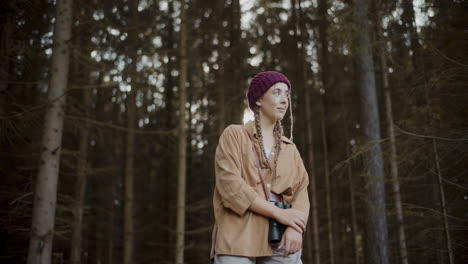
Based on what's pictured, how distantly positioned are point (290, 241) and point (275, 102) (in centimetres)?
96

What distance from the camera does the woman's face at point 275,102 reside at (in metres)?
2.68

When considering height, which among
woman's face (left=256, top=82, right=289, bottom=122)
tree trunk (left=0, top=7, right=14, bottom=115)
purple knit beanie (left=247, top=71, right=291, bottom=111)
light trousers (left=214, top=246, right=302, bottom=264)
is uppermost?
tree trunk (left=0, top=7, right=14, bottom=115)

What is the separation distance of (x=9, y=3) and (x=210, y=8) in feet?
18.3

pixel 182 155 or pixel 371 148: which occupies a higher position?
pixel 182 155

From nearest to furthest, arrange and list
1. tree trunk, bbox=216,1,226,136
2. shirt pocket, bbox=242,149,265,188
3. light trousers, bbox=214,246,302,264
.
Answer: light trousers, bbox=214,246,302,264 → shirt pocket, bbox=242,149,265,188 → tree trunk, bbox=216,1,226,136

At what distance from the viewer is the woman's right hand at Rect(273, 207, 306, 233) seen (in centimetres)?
228

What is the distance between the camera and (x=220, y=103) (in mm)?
10742

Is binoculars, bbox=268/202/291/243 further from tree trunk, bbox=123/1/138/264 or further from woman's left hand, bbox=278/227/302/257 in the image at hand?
tree trunk, bbox=123/1/138/264

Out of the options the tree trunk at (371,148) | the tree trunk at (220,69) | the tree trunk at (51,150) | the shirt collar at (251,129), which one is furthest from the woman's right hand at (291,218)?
the tree trunk at (220,69)

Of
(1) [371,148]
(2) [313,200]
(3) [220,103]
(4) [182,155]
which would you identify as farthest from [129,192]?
(1) [371,148]

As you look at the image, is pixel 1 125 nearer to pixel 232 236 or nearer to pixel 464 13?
pixel 232 236

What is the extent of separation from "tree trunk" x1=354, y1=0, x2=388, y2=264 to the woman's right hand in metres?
4.65

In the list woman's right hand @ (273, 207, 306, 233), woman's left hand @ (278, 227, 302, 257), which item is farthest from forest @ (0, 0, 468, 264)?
woman's left hand @ (278, 227, 302, 257)

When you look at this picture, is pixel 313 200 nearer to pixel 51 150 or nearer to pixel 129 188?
pixel 129 188
